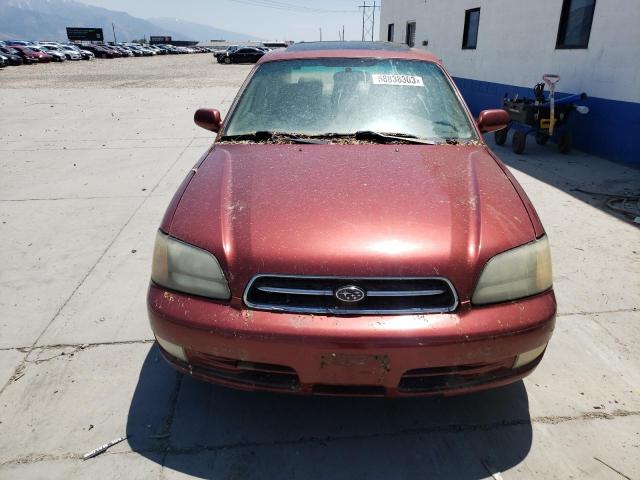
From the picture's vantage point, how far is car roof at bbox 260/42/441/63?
339cm

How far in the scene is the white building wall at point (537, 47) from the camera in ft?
22.5

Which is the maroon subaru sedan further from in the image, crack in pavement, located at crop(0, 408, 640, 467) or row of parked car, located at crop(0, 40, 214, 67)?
row of parked car, located at crop(0, 40, 214, 67)

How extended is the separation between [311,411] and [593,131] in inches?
297

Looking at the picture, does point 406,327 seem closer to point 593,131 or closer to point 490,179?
point 490,179

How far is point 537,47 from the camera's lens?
9.05 metres

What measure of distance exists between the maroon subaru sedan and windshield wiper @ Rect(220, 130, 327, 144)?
0.48m

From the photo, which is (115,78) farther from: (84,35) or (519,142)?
(84,35)

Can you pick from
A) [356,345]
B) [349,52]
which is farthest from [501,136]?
[356,345]

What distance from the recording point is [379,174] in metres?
2.39

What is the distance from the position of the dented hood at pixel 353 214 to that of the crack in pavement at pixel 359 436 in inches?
31.0

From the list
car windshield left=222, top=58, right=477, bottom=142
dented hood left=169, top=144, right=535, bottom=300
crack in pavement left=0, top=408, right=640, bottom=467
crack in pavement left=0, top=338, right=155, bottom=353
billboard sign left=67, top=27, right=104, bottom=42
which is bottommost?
crack in pavement left=0, top=338, right=155, bottom=353

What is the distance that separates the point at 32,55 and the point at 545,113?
41.7 meters

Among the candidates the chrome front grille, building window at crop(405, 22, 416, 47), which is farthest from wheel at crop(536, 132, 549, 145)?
building window at crop(405, 22, 416, 47)

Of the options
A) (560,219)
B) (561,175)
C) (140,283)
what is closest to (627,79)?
(561,175)
